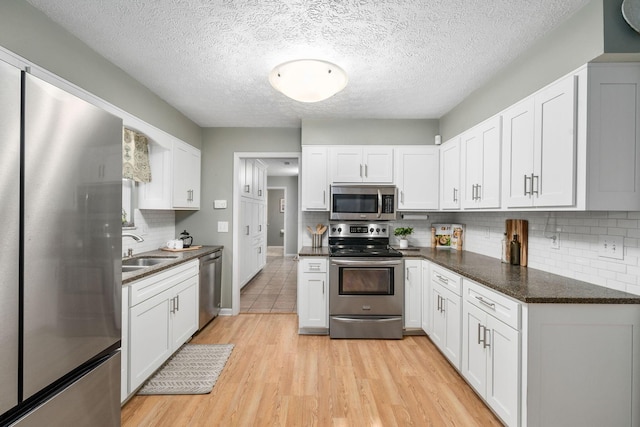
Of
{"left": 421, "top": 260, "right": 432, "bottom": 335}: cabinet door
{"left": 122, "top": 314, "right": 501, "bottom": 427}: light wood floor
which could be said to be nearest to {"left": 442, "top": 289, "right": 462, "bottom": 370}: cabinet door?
{"left": 122, "top": 314, "right": 501, "bottom": 427}: light wood floor

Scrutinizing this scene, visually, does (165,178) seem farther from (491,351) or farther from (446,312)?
(491,351)

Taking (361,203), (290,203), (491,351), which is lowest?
(491,351)

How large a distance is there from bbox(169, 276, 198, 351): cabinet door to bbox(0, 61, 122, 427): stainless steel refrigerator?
1476 mm

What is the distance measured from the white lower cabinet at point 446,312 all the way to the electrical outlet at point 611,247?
89 cm

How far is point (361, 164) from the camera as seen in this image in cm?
355

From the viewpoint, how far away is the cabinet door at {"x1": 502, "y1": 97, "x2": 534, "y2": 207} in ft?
6.57

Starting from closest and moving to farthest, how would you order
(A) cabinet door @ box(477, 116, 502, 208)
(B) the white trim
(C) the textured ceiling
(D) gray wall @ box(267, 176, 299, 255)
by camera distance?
(C) the textured ceiling
(A) cabinet door @ box(477, 116, 502, 208)
(B) the white trim
(D) gray wall @ box(267, 176, 299, 255)

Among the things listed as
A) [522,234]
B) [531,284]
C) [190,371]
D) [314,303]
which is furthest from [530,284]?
[190,371]

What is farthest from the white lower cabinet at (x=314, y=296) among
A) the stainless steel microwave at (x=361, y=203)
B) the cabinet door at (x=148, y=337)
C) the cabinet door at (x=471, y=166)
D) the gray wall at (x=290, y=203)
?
the gray wall at (x=290, y=203)

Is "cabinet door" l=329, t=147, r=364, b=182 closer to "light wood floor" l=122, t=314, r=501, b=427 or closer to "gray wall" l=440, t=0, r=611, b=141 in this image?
"gray wall" l=440, t=0, r=611, b=141

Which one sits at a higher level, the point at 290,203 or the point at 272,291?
the point at 290,203

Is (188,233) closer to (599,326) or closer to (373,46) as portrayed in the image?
(373,46)

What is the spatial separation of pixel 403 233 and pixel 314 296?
1.28m

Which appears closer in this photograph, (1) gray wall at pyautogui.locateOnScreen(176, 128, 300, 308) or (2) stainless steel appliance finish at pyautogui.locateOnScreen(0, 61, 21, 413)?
(2) stainless steel appliance finish at pyautogui.locateOnScreen(0, 61, 21, 413)
